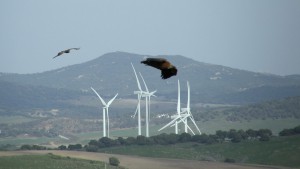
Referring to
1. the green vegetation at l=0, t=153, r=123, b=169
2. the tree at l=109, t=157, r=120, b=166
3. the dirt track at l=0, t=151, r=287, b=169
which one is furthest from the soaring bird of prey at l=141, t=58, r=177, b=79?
the tree at l=109, t=157, r=120, b=166

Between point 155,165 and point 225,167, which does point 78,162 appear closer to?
point 155,165

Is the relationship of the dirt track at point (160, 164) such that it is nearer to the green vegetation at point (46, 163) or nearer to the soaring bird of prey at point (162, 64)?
the green vegetation at point (46, 163)

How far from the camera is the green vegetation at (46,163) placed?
557 ft

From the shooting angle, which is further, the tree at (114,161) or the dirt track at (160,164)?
the tree at (114,161)

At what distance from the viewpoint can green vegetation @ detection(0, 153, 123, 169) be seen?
16981cm

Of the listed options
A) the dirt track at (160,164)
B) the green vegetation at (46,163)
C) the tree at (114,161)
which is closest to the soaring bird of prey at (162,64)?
the green vegetation at (46,163)

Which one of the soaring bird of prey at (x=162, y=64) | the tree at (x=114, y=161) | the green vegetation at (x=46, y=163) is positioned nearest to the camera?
the soaring bird of prey at (x=162, y=64)

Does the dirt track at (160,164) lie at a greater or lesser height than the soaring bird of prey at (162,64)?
greater

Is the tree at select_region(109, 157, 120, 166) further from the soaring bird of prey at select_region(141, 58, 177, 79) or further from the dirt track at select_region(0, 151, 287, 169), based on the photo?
the soaring bird of prey at select_region(141, 58, 177, 79)

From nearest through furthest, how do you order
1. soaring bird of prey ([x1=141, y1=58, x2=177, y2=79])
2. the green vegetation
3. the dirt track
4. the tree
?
soaring bird of prey ([x1=141, y1=58, x2=177, y2=79]) < the green vegetation < the dirt track < the tree

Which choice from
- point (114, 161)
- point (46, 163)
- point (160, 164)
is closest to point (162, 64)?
point (46, 163)

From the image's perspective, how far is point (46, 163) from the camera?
6959 inches

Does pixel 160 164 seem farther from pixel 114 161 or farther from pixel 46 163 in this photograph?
pixel 46 163

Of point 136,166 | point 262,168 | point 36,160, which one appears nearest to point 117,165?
point 136,166
